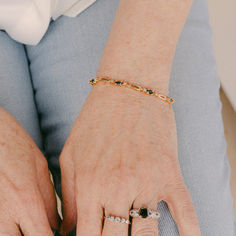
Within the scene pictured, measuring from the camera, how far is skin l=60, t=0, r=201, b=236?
50cm

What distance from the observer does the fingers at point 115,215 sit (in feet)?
1.58

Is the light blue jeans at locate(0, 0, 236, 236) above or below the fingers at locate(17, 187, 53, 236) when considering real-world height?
above

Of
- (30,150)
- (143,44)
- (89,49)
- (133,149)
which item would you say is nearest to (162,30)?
(143,44)

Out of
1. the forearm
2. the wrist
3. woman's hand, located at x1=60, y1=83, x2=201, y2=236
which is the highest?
the forearm

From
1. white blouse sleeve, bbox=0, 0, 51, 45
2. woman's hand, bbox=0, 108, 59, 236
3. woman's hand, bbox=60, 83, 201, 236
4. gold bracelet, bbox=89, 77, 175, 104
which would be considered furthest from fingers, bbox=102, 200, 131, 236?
white blouse sleeve, bbox=0, 0, 51, 45

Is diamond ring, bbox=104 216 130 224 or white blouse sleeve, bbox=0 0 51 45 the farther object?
white blouse sleeve, bbox=0 0 51 45

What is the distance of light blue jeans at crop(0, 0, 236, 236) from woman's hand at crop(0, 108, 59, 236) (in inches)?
4.0

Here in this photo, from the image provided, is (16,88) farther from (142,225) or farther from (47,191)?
(142,225)

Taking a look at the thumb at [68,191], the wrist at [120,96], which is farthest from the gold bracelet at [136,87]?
the thumb at [68,191]

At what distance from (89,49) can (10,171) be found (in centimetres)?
34

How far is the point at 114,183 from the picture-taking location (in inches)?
19.6

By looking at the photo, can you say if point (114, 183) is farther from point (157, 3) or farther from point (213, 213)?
point (157, 3)

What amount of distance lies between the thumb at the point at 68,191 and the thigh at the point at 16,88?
0.48 ft

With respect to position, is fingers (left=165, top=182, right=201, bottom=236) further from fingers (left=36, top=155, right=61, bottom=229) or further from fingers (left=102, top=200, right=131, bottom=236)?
fingers (left=36, top=155, right=61, bottom=229)
